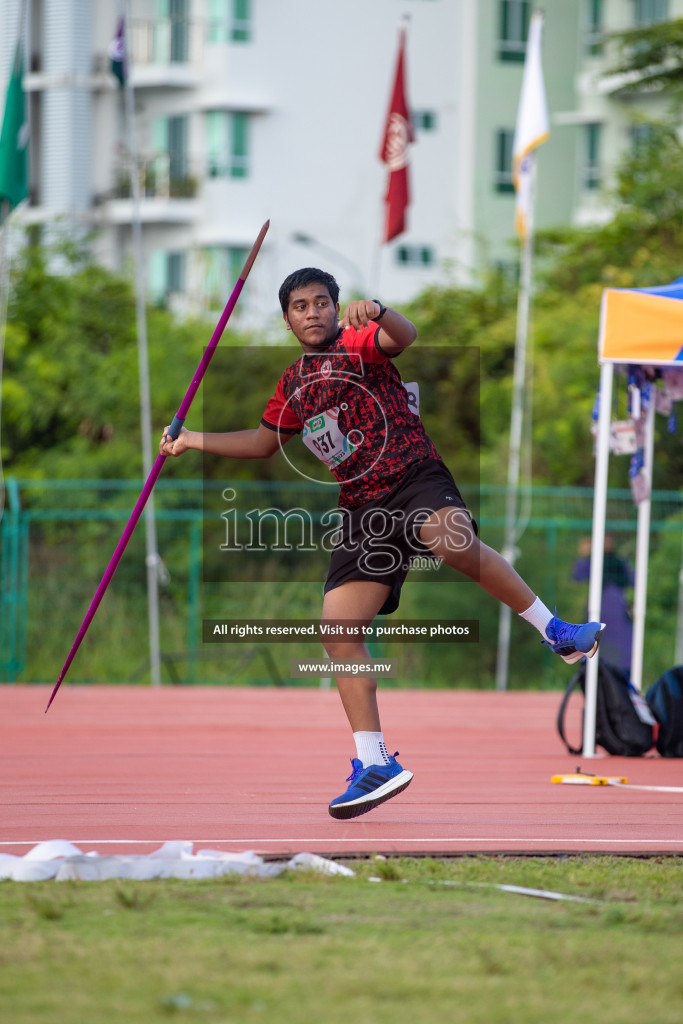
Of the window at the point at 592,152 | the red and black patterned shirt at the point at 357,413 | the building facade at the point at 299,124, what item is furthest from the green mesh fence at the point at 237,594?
the window at the point at 592,152

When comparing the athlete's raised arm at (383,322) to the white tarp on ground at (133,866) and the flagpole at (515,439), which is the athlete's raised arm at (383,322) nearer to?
the white tarp on ground at (133,866)

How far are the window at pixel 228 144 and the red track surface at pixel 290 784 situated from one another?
23.5 m

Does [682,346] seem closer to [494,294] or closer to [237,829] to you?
[237,829]

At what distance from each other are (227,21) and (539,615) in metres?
30.0

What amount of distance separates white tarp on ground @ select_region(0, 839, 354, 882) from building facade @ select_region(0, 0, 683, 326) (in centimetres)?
2788

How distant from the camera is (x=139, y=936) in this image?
3.33 meters

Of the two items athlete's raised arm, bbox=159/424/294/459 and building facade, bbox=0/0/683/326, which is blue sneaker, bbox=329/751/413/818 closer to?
athlete's raised arm, bbox=159/424/294/459

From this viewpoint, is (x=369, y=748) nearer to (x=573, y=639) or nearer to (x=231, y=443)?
(x=573, y=639)

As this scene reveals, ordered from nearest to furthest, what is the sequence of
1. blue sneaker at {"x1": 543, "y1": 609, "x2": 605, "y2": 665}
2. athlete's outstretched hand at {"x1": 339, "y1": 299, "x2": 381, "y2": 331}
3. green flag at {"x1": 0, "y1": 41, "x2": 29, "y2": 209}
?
athlete's outstretched hand at {"x1": 339, "y1": 299, "x2": 381, "y2": 331} → blue sneaker at {"x1": 543, "y1": 609, "x2": 605, "y2": 665} → green flag at {"x1": 0, "y1": 41, "x2": 29, "y2": 209}

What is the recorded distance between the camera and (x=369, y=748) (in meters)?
5.18

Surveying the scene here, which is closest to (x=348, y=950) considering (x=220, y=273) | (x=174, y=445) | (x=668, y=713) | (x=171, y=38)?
(x=174, y=445)

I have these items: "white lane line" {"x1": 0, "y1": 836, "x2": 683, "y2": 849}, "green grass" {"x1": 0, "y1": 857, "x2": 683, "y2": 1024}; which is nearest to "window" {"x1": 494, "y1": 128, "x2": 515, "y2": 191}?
"white lane line" {"x1": 0, "y1": 836, "x2": 683, "y2": 849}

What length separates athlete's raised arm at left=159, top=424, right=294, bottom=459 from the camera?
5.39 m

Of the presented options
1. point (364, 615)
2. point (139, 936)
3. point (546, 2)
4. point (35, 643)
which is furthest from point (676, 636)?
point (546, 2)
